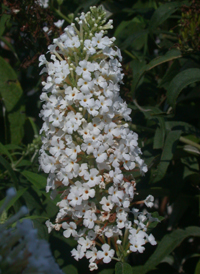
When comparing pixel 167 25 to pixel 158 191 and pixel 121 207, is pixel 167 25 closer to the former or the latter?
pixel 158 191

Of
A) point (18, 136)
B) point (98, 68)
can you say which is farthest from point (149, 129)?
point (18, 136)

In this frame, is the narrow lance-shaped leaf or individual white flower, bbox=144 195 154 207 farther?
the narrow lance-shaped leaf

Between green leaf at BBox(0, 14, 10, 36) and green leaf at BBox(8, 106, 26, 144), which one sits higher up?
green leaf at BBox(0, 14, 10, 36)

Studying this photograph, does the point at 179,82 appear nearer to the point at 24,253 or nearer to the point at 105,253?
the point at 105,253

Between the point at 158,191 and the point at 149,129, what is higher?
the point at 149,129

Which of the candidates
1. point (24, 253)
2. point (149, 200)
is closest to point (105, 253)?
point (149, 200)

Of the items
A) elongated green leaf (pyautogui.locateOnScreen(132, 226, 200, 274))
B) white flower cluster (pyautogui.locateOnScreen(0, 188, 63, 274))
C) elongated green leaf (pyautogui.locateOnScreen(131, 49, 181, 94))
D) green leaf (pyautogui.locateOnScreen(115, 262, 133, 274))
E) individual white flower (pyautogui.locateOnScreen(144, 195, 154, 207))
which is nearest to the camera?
white flower cluster (pyautogui.locateOnScreen(0, 188, 63, 274))

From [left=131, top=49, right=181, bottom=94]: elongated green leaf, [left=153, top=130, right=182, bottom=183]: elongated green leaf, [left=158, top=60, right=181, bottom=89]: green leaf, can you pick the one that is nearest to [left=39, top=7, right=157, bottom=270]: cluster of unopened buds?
[left=153, top=130, right=182, bottom=183]: elongated green leaf

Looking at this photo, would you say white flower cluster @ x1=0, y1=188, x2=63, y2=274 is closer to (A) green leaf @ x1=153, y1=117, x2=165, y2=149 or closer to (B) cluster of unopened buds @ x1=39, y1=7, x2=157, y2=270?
(B) cluster of unopened buds @ x1=39, y1=7, x2=157, y2=270
